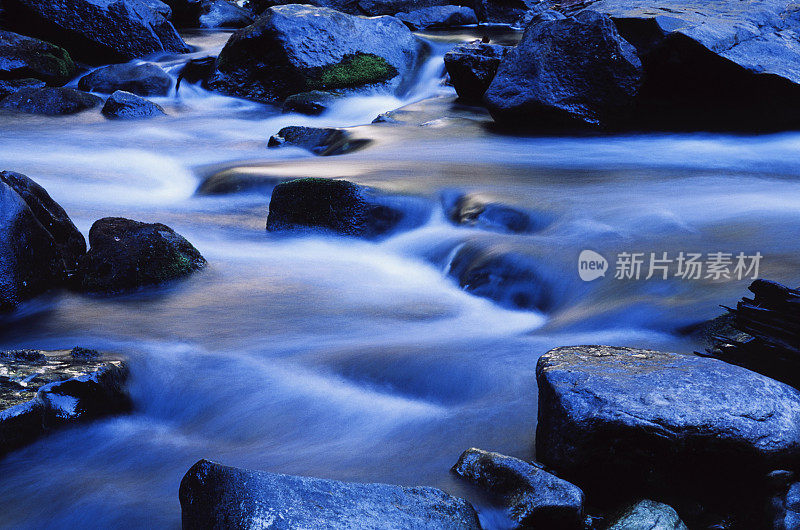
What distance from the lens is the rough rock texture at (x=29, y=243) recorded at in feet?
14.3

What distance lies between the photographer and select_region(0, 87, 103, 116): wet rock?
11.1 m

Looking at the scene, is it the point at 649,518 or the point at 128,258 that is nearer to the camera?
the point at 649,518

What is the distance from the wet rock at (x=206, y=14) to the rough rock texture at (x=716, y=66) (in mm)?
12051

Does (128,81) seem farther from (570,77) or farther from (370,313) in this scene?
(370,313)

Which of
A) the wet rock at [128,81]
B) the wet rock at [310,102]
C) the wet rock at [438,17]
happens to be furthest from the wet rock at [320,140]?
the wet rock at [438,17]

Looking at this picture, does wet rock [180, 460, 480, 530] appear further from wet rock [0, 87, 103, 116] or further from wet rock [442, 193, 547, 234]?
wet rock [0, 87, 103, 116]

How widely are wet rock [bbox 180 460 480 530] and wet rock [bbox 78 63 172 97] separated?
11.5 metres

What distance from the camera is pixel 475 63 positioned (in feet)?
34.1

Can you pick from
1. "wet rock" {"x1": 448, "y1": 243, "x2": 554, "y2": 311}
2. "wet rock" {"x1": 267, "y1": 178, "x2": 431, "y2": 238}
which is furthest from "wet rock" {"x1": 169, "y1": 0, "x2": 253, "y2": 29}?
"wet rock" {"x1": 448, "y1": 243, "x2": 554, "y2": 311}

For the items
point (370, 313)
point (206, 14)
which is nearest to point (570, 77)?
point (370, 313)

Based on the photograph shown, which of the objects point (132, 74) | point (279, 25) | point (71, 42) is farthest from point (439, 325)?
point (71, 42)

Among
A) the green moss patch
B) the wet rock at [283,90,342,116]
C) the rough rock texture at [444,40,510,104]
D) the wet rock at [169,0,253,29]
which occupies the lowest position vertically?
the wet rock at [283,90,342,116]

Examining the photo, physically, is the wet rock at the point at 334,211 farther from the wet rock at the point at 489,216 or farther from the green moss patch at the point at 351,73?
the green moss patch at the point at 351,73

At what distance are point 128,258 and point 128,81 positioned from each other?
8989 millimetres
